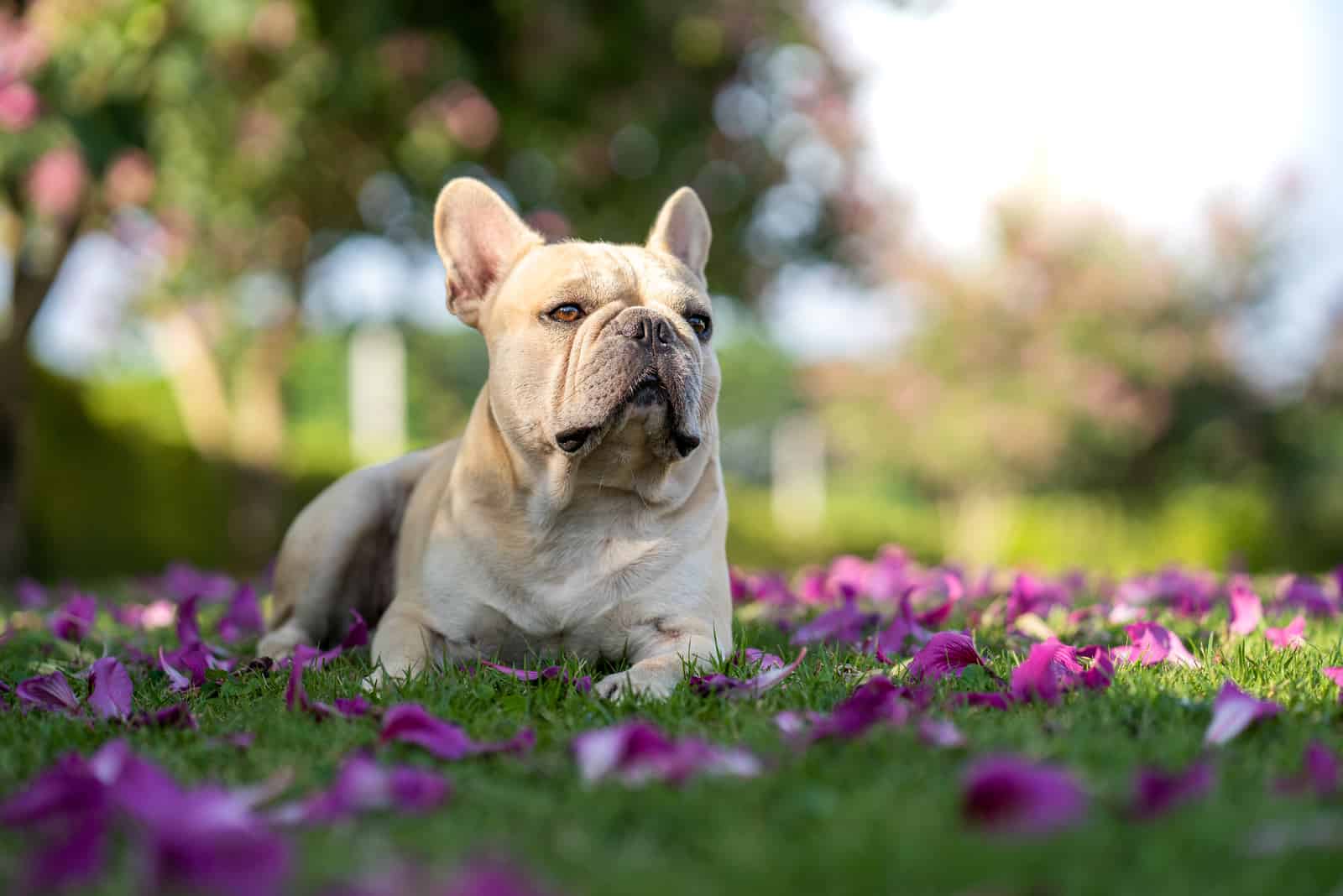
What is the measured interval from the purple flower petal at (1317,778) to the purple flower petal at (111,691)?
2407 mm

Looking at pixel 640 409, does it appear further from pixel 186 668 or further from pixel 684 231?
pixel 186 668

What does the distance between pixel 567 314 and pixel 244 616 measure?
2.10 metres

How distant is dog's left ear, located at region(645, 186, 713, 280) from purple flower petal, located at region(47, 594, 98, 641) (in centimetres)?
254

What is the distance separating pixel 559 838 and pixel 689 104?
8.59 meters

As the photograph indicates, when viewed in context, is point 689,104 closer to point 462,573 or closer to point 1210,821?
point 462,573

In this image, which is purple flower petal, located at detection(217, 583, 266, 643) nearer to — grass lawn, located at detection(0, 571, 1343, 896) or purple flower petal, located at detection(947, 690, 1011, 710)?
grass lawn, located at detection(0, 571, 1343, 896)

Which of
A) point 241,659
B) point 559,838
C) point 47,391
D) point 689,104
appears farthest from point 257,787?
point 47,391

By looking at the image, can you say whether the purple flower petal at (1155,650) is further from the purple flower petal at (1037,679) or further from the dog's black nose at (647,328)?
the dog's black nose at (647,328)

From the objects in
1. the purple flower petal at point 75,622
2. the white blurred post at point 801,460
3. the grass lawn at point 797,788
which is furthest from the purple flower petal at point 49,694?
the white blurred post at point 801,460

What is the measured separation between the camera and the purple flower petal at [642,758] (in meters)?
1.94

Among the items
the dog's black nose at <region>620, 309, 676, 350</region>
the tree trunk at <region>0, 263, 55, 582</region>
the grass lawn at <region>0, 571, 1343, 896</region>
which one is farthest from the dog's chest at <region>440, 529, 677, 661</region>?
the tree trunk at <region>0, 263, 55, 582</region>

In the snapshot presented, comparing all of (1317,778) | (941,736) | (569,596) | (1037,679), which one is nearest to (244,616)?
(569,596)

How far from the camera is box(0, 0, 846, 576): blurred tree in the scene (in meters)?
6.85

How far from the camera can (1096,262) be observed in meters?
22.2
